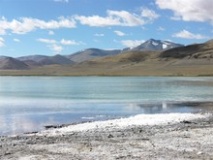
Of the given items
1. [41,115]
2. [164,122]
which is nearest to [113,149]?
[164,122]

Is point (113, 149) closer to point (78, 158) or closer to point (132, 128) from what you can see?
point (78, 158)

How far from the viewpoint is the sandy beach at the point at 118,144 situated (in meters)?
17.5

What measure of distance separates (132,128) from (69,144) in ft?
22.4

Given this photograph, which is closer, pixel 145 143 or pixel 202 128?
pixel 145 143

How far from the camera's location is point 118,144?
65.6 ft

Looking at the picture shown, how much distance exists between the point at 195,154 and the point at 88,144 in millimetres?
4836

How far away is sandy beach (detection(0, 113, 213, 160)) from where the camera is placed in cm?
1745

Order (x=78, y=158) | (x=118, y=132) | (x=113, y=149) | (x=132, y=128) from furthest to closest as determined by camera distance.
Answer: (x=132, y=128) < (x=118, y=132) < (x=113, y=149) < (x=78, y=158)

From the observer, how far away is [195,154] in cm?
1748

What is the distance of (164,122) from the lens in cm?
2984

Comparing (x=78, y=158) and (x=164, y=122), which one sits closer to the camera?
(x=78, y=158)

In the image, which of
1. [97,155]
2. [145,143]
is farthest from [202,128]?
[97,155]

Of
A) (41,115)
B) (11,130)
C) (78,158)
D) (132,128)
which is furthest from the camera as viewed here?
(41,115)

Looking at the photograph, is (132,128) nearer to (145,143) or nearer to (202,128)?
(202,128)
